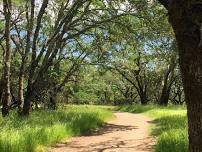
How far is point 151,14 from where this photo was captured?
19.4 m

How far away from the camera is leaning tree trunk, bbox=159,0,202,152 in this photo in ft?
23.1

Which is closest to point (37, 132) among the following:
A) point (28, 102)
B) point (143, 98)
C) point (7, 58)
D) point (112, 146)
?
point (112, 146)

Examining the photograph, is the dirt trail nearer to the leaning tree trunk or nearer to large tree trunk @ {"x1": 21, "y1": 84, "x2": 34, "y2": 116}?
large tree trunk @ {"x1": 21, "y1": 84, "x2": 34, "y2": 116}

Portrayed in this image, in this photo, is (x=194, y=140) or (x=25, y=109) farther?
(x=25, y=109)

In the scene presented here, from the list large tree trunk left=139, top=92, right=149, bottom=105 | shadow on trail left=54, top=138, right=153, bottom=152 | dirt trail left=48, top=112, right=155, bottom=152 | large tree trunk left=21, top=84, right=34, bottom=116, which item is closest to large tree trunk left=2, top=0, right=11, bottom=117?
large tree trunk left=21, top=84, right=34, bottom=116

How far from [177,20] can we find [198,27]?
0.35m

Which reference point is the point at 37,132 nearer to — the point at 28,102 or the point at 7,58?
the point at 7,58

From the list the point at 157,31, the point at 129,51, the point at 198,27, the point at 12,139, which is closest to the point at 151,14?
the point at 157,31

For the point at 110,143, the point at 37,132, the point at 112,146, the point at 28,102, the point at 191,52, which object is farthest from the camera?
the point at 28,102

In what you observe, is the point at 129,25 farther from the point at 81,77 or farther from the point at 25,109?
the point at 81,77

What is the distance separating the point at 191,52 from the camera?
7090mm

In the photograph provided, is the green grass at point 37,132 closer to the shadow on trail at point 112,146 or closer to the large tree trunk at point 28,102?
the shadow on trail at point 112,146

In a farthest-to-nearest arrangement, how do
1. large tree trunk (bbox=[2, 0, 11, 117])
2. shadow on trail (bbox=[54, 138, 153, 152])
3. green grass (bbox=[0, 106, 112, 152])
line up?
large tree trunk (bbox=[2, 0, 11, 117]) → shadow on trail (bbox=[54, 138, 153, 152]) → green grass (bbox=[0, 106, 112, 152])

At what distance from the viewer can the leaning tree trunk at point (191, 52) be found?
7.05 metres
